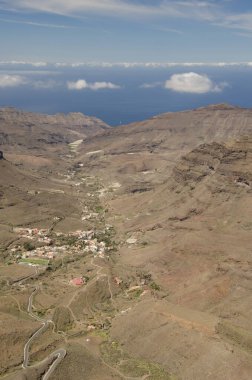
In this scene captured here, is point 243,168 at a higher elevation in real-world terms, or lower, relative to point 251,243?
higher

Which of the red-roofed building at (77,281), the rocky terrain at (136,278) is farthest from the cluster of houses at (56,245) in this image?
the red-roofed building at (77,281)

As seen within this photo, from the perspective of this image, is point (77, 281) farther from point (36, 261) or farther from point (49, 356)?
point (49, 356)

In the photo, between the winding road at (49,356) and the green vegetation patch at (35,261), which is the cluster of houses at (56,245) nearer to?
the green vegetation patch at (35,261)

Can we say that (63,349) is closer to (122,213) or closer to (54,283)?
(54,283)

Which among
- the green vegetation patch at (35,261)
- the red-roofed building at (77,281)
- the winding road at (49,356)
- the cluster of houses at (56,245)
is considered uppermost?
the winding road at (49,356)

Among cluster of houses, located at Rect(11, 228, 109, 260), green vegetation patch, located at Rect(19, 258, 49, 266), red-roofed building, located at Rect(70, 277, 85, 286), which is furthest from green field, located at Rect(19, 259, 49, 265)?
red-roofed building, located at Rect(70, 277, 85, 286)

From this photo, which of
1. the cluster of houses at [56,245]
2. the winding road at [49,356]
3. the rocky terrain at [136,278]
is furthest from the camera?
the cluster of houses at [56,245]

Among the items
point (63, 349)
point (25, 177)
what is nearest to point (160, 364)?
point (63, 349)

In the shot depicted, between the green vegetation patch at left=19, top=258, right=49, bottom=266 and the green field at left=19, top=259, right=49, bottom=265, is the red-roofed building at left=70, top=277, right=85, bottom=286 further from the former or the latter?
the green field at left=19, top=259, right=49, bottom=265

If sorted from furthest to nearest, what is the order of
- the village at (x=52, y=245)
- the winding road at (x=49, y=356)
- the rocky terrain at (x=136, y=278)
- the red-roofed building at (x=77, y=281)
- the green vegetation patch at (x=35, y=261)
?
the village at (x=52, y=245) → the green vegetation patch at (x=35, y=261) → the red-roofed building at (x=77, y=281) → the rocky terrain at (x=136, y=278) → the winding road at (x=49, y=356)
